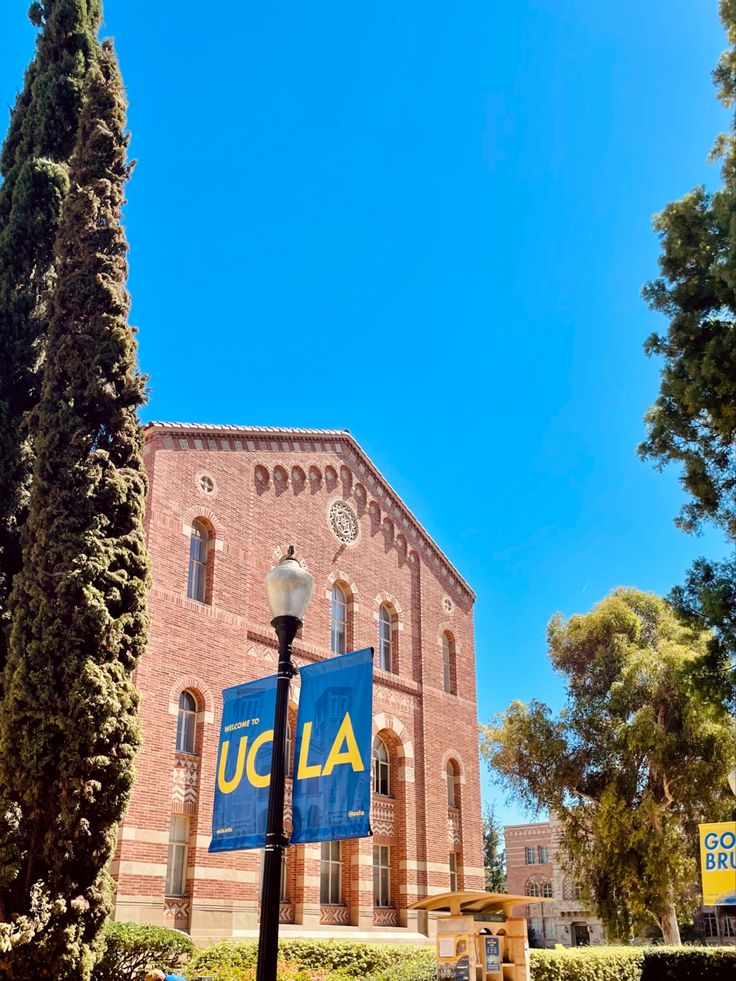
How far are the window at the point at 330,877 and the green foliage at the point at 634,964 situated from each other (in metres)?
5.03

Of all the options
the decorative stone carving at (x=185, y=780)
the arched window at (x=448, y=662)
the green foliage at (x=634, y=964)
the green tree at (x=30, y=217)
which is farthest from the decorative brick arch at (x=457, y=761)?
the green tree at (x=30, y=217)

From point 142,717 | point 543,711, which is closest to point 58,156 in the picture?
point 142,717

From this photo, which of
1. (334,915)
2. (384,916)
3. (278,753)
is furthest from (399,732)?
(278,753)

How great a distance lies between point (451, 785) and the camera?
27203mm

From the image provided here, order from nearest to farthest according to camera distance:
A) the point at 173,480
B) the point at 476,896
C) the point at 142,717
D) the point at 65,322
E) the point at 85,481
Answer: the point at 85,481 < the point at 65,322 < the point at 476,896 < the point at 142,717 < the point at 173,480

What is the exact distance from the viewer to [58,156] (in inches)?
735

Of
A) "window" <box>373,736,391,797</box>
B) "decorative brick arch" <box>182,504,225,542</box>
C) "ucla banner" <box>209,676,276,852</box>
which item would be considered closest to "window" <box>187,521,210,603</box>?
"decorative brick arch" <box>182,504,225,542</box>

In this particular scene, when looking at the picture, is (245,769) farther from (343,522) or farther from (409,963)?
(343,522)

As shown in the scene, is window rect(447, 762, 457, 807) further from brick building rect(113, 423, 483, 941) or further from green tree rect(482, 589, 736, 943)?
green tree rect(482, 589, 736, 943)

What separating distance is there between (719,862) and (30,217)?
631 inches

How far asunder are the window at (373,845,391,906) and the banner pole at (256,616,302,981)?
17912 mm

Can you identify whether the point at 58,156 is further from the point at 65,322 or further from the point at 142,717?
the point at 142,717

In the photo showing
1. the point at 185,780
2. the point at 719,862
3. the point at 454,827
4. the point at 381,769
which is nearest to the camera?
the point at 719,862

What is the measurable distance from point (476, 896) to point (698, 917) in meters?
52.7
